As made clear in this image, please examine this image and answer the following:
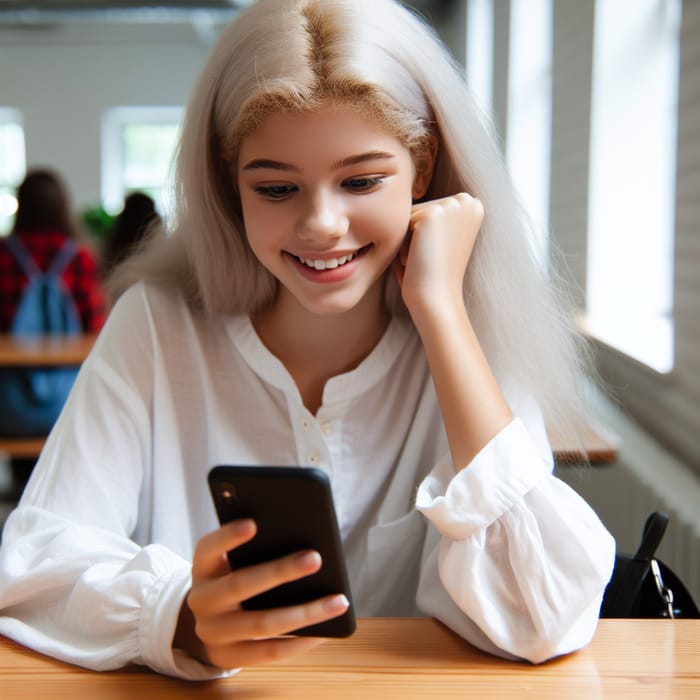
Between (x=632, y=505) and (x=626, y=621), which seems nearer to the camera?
(x=626, y=621)

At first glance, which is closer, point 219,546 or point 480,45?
point 219,546

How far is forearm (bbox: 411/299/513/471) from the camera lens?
1.08m

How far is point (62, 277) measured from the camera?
3828 millimetres

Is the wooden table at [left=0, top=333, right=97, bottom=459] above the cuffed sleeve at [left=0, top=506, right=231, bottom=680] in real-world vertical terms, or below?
below

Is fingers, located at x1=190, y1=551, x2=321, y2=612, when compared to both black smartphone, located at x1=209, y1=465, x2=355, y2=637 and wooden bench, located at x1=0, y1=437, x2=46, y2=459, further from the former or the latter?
wooden bench, located at x1=0, y1=437, x2=46, y2=459

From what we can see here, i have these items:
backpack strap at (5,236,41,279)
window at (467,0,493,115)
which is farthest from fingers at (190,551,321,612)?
window at (467,0,493,115)

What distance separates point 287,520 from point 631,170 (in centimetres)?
332

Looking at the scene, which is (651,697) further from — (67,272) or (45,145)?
(45,145)

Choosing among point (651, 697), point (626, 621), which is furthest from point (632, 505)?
point (651, 697)

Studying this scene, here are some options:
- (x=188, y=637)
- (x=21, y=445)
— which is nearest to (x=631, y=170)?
(x=21, y=445)

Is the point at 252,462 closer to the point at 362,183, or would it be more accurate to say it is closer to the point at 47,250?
the point at 362,183

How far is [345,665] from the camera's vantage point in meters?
0.92

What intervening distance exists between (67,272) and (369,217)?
2.85m

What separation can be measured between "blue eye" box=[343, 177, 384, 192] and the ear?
11cm
